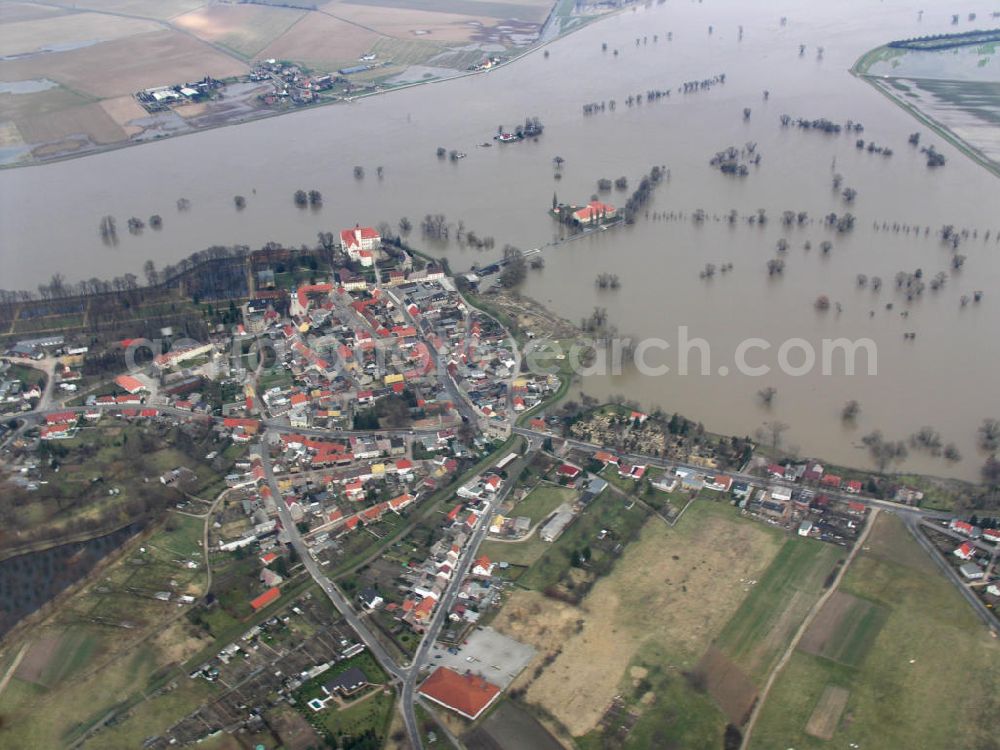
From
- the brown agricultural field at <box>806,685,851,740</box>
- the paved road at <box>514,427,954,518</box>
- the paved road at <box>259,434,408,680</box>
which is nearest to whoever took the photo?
the brown agricultural field at <box>806,685,851,740</box>

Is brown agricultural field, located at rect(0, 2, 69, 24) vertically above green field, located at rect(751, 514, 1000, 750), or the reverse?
brown agricultural field, located at rect(0, 2, 69, 24)

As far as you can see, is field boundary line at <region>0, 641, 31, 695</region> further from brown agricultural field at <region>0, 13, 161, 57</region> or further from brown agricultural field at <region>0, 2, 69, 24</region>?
A: brown agricultural field at <region>0, 2, 69, 24</region>

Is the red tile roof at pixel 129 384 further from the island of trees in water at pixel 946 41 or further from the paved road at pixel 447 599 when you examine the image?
the island of trees in water at pixel 946 41

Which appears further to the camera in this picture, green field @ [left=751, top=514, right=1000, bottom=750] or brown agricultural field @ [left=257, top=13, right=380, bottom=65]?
brown agricultural field @ [left=257, top=13, right=380, bottom=65]

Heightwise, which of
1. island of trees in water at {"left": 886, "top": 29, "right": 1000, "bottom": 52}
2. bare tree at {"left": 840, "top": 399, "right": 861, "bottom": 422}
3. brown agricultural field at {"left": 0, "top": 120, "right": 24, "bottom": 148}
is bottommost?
bare tree at {"left": 840, "top": 399, "right": 861, "bottom": 422}

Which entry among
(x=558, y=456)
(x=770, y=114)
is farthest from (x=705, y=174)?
(x=558, y=456)

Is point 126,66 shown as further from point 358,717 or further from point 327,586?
point 358,717

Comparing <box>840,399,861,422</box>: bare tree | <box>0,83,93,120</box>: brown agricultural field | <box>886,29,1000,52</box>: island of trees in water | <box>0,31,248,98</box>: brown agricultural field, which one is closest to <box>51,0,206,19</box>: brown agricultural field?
<box>0,31,248,98</box>: brown agricultural field
